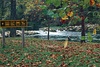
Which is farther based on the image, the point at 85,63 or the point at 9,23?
the point at 9,23

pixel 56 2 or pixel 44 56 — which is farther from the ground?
pixel 56 2

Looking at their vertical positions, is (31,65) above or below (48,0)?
below

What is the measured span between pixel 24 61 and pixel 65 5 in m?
7.87

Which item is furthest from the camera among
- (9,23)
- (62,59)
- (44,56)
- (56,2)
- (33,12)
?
(33,12)

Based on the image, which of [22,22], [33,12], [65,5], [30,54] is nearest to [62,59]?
[30,54]

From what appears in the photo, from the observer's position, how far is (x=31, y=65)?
370 inches

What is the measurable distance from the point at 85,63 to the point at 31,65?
1.97 meters

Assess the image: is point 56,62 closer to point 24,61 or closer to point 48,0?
point 24,61

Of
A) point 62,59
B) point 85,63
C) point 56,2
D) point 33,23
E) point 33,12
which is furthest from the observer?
point 33,23

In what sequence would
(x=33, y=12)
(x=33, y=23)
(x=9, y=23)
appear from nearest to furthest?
1. (x=9, y=23)
2. (x=33, y=12)
3. (x=33, y=23)

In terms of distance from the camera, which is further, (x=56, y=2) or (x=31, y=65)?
A: (x=31, y=65)

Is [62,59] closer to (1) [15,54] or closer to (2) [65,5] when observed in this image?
(1) [15,54]

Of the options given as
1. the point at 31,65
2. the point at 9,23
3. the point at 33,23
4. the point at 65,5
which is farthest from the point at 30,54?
the point at 33,23

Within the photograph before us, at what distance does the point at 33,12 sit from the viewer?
48344 millimetres
